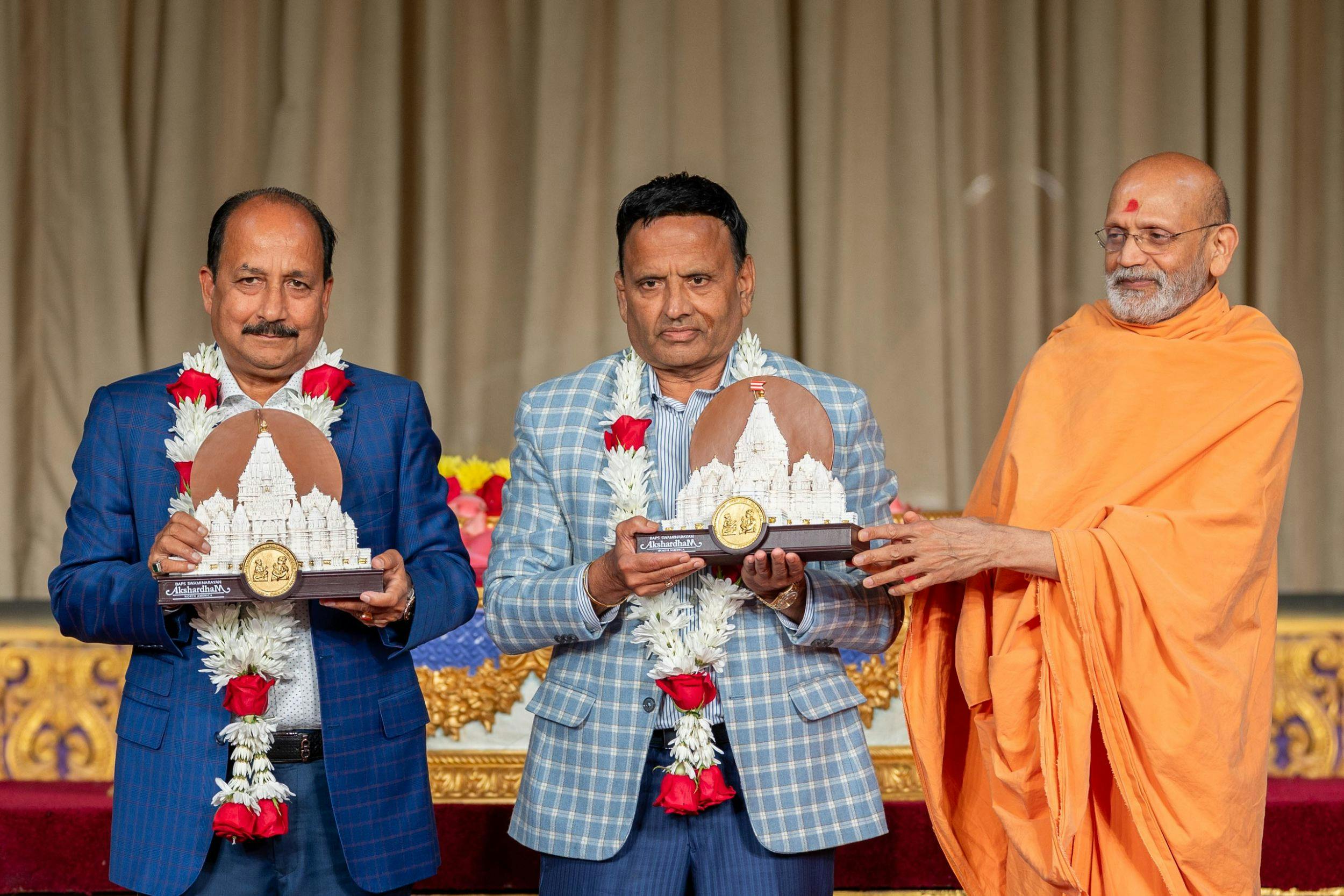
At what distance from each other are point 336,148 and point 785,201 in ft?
5.94

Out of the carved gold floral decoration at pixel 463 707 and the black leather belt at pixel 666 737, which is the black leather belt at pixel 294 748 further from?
the carved gold floral decoration at pixel 463 707

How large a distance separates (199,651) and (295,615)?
154 millimetres

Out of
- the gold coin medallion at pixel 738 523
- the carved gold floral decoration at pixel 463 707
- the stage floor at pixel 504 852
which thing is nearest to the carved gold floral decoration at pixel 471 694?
the carved gold floral decoration at pixel 463 707

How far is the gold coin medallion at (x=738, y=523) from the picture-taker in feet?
6.84

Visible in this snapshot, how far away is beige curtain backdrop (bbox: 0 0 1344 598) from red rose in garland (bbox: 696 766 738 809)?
3.65 m

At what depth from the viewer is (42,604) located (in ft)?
15.3

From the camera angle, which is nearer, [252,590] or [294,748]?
[252,590]

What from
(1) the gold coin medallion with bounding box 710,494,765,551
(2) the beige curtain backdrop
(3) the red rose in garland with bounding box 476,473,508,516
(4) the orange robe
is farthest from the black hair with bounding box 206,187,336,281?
(2) the beige curtain backdrop

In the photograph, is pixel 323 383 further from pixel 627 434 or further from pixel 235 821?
pixel 235 821

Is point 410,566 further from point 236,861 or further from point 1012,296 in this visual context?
point 1012,296

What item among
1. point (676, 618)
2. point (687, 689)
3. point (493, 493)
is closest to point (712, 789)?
point (687, 689)

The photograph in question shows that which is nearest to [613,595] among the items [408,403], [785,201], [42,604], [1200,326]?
[408,403]

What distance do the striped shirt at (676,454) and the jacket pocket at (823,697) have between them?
100mm

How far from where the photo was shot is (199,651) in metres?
2.20
